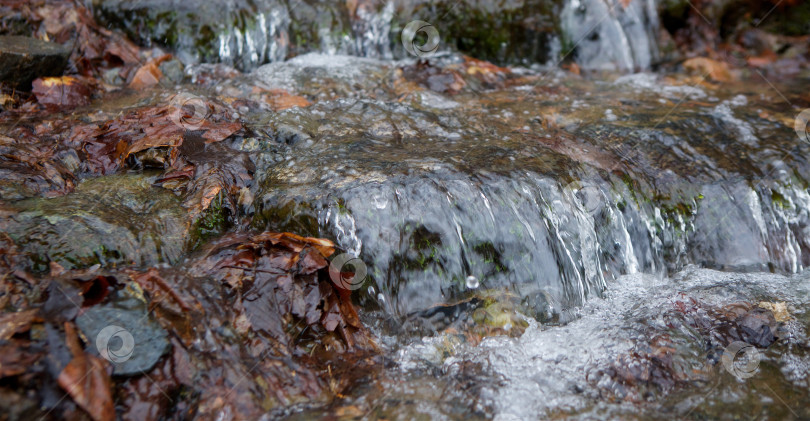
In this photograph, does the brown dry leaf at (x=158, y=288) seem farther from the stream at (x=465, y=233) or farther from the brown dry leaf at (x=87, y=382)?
the brown dry leaf at (x=87, y=382)

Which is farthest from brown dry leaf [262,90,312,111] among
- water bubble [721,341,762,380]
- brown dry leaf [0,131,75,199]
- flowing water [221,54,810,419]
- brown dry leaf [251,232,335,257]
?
water bubble [721,341,762,380]

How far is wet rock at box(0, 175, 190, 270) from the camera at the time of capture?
2.51m

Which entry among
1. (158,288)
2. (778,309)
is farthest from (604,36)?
(158,288)

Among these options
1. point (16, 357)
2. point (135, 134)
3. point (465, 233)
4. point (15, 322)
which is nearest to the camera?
point (16, 357)

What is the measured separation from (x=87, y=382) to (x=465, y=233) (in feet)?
6.18

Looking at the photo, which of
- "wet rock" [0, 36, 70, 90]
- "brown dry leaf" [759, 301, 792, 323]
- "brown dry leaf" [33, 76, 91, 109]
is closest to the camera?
"brown dry leaf" [759, 301, 792, 323]

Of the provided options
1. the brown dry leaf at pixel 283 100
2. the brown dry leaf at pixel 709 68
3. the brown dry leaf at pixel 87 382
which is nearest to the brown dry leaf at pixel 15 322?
the brown dry leaf at pixel 87 382

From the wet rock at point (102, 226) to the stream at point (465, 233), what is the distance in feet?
0.04

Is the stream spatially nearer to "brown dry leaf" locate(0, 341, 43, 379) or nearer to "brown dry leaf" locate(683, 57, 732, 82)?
"brown dry leaf" locate(0, 341, 43, 379)

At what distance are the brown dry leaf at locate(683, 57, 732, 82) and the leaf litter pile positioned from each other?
4771mm

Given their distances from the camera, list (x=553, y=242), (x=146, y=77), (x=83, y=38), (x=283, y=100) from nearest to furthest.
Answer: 1. (x=553, y=242)
2. (x=283, y=100)
3. (x=146, y=77)
4. (x=83, y=38)

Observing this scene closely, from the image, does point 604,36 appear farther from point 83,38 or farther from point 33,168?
point 33,168

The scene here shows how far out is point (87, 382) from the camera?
1.91 meters

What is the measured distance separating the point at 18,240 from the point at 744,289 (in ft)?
12.8
